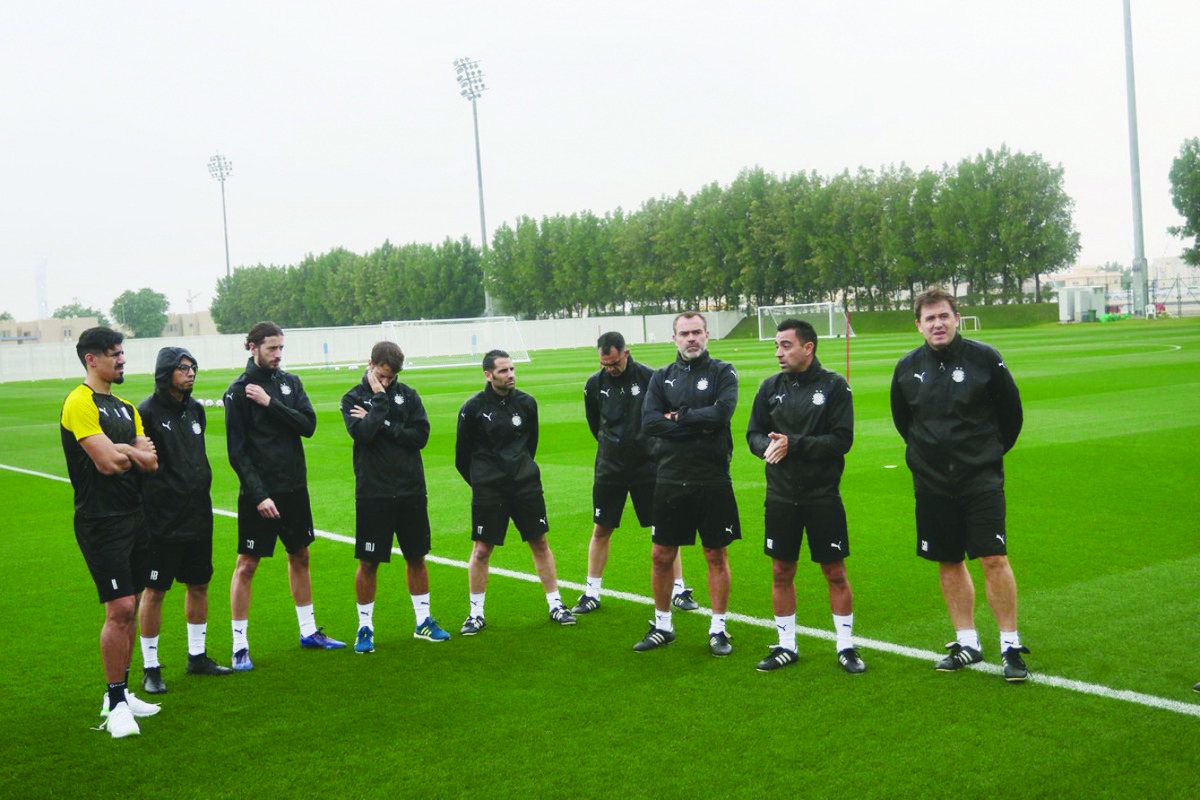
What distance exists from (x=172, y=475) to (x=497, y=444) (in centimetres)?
237

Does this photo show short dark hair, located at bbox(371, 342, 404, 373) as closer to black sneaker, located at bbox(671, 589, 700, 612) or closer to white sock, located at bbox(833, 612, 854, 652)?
black sneaker, located at bbox(671, 589, 700, 612)

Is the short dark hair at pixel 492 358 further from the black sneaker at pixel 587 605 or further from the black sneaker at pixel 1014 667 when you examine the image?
the black sneaker at pixel 1014 667

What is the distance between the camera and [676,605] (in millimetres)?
8852

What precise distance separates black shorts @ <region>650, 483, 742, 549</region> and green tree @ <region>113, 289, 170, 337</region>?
165m

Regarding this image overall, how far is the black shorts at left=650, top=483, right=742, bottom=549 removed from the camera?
7.50 m

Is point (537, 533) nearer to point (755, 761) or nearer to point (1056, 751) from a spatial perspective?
point (755, 761)

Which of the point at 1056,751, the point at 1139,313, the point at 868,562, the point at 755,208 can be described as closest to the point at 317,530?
the point at 868,562

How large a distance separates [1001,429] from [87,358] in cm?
542

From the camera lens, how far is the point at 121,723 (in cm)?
621

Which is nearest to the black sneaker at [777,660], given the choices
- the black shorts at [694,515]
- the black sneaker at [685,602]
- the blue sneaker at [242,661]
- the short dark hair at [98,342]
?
the black shorts at [694,515]

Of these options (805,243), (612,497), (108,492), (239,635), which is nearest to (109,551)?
(108,492)

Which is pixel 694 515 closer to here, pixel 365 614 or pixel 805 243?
pixel 365 614

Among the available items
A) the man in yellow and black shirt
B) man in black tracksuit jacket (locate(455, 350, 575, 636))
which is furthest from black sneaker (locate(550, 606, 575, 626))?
the man in yellow and black shirt

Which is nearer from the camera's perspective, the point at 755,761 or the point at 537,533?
the point at 755,761
